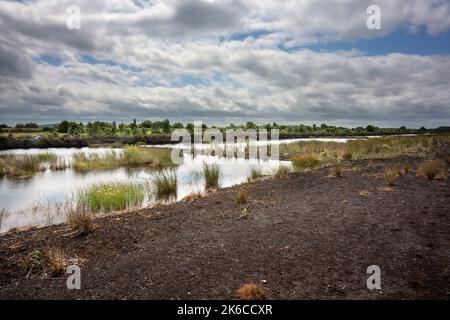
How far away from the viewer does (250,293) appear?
16.0ft

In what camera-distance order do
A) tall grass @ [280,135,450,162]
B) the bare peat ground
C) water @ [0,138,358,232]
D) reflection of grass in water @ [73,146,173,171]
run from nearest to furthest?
1. the bare peat ground
2. water @ [0,138,358,232]
3. reflection of grass in water @ [73,146,173,171]
4. tall grass @ [280,135,450,162]

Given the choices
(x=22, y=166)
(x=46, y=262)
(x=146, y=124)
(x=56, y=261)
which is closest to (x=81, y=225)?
(x=46, y=262)

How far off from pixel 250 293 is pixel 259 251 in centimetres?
180

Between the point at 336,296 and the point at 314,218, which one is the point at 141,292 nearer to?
the point at 336,296

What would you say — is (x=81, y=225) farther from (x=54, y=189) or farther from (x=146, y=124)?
(x=146, y=124)

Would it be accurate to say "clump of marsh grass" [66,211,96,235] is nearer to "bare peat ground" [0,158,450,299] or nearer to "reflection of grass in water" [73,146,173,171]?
"bare peat ground" [0,158,450,299]

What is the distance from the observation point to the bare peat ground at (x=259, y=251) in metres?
5.19

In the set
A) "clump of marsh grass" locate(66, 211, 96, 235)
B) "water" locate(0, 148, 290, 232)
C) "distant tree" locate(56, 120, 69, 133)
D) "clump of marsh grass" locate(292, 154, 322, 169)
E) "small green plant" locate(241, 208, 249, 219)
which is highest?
"distant tree" locate(56, 120, 69, 133)

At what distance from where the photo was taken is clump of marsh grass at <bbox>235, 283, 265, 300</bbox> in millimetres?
4836

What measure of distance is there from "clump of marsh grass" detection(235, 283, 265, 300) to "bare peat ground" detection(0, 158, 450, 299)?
160 millimetres

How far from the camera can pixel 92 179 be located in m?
20.1

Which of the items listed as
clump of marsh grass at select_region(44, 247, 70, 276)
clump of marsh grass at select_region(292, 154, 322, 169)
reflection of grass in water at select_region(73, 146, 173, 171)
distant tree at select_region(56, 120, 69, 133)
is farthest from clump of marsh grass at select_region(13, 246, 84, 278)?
distant tree at select_region(56, 120, 69, 133)

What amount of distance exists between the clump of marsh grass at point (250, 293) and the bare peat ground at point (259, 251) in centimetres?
16
